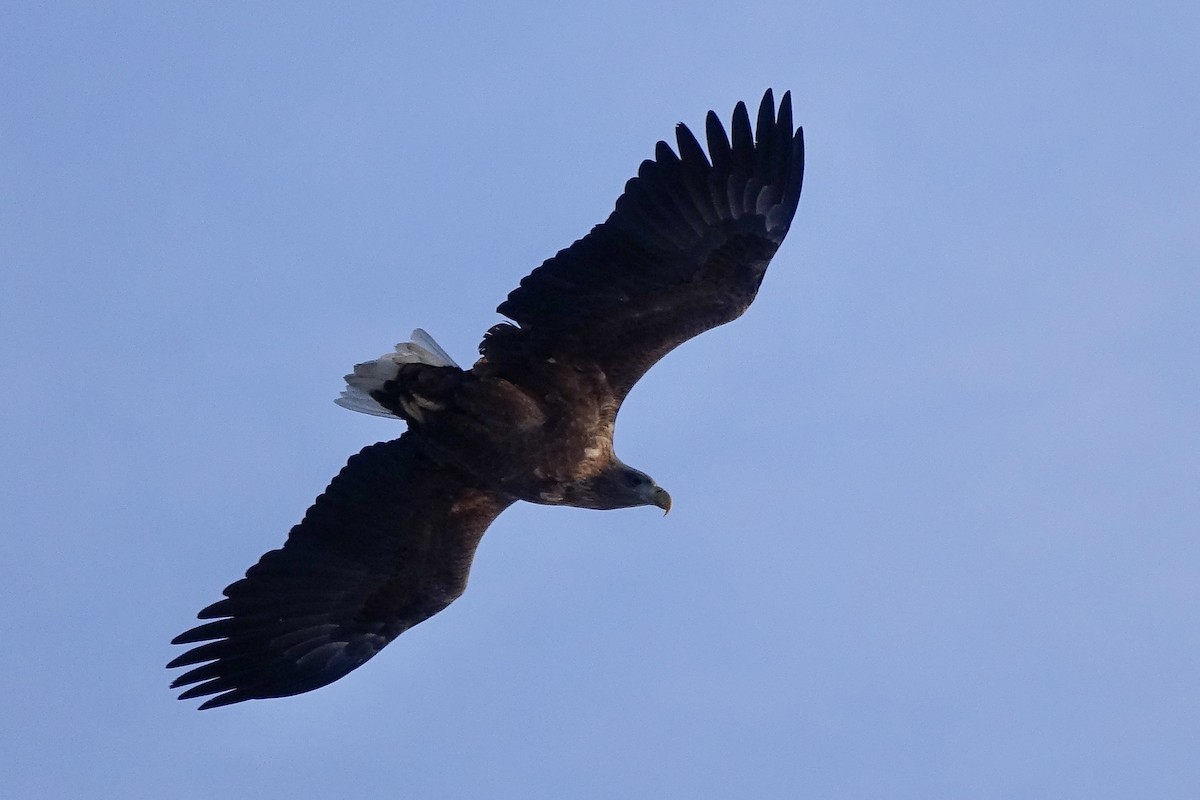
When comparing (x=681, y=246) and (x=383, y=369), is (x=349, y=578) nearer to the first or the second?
(x=383, y=369)

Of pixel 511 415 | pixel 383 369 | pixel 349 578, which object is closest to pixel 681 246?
pixel 511 415

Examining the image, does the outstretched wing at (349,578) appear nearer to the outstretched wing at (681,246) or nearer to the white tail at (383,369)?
the white tail at (383,369)

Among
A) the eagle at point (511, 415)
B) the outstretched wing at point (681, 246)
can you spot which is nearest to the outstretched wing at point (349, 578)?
the eagle at point (511, 415)

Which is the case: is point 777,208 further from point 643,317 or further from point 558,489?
point 558,489

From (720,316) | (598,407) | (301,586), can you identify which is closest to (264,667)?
(301,586)

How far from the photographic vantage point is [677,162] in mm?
11211

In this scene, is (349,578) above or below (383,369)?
below

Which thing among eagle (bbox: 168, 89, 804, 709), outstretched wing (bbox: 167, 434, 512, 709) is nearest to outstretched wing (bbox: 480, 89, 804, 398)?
eagle (bbox: 168, 89, 804, 709)

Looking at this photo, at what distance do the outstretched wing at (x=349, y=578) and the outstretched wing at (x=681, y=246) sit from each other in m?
1.32

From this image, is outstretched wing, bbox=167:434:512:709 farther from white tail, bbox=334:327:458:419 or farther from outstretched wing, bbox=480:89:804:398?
outstretched wing, bbox=480:89:804:398

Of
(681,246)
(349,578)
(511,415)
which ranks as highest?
(681,246)

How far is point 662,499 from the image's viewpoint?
11602 mm

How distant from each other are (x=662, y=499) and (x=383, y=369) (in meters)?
1.92

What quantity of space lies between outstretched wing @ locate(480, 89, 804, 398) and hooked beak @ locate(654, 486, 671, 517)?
0.89 metres
